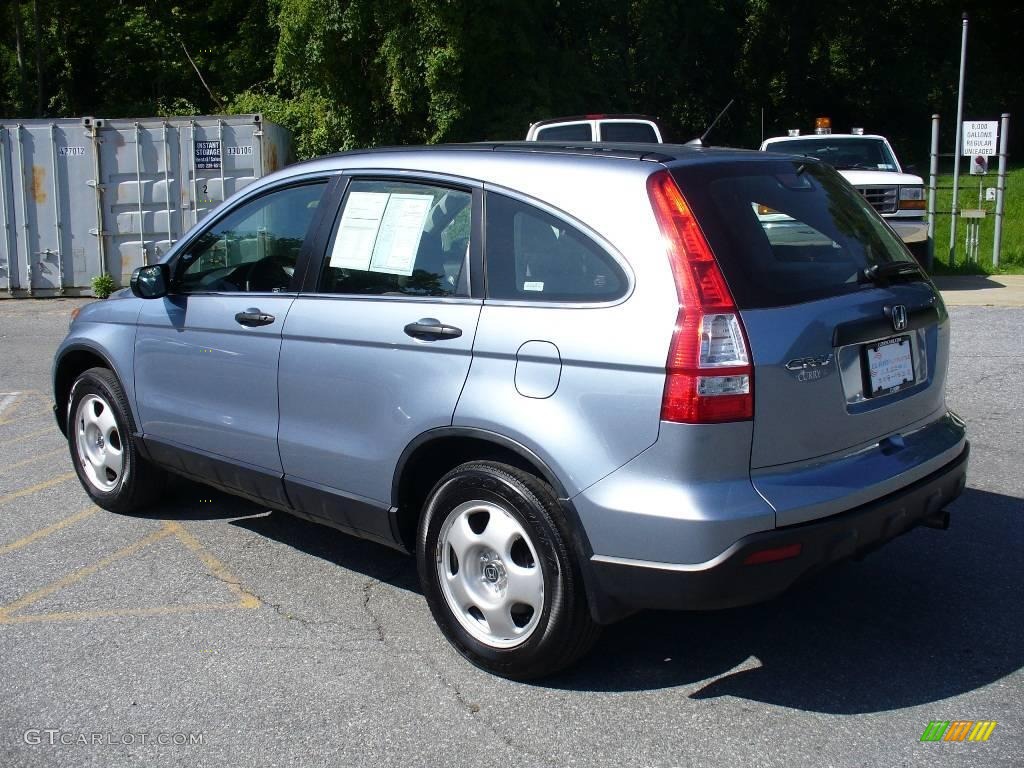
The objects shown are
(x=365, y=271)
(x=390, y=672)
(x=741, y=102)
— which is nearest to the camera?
(x=390, y=672)

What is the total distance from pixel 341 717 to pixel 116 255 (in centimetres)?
1354

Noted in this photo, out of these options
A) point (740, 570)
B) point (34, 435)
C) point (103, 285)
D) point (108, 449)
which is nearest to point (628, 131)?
point (103, 285)

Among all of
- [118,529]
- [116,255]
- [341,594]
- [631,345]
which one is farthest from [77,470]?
[116,255]

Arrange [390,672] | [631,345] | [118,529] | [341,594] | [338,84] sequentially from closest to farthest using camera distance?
[631,345] < [390,672] < [341,594] < [118,529] < [338,84]

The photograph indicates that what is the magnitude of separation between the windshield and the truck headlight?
1156 millimetres

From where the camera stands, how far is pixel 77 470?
613cm

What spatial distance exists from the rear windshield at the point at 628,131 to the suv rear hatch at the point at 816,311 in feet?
43.1

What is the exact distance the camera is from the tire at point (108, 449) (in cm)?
576

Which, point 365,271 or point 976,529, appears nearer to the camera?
point 365,271

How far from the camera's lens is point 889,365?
13.0 ft

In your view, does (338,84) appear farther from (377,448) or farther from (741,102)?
(377,448)

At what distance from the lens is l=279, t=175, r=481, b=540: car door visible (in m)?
4.07

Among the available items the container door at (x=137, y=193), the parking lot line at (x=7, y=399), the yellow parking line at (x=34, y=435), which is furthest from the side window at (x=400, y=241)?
the container door at (x=137, y=193)

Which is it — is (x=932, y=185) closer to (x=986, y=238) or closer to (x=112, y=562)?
(x=986, y=238)
